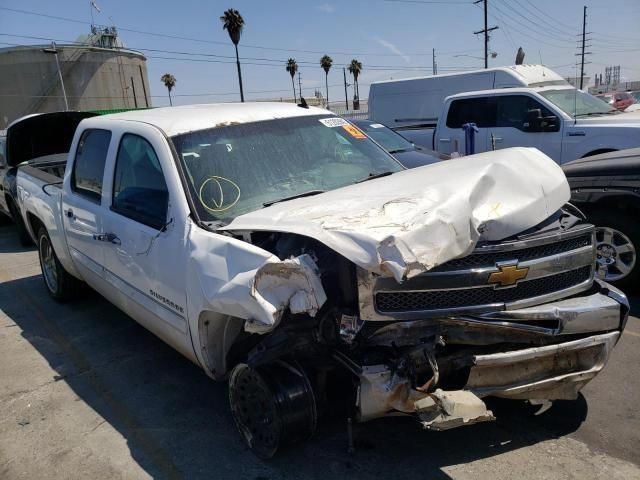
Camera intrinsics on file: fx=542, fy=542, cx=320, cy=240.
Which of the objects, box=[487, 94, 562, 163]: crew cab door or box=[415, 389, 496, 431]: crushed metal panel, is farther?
box=[487, 94, 562, 163]: crew cab door

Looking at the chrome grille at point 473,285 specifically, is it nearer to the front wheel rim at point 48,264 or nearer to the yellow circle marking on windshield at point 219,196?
the yellow circle marking on windshield at point 219,196

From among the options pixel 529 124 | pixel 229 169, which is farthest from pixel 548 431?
pixel 529 124

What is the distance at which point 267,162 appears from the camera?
3.56 metres

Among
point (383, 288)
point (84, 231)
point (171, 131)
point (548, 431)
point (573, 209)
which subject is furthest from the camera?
point (84, 231)

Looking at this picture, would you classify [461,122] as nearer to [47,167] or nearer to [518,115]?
[518,115]

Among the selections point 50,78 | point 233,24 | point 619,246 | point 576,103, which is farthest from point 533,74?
point 50,78

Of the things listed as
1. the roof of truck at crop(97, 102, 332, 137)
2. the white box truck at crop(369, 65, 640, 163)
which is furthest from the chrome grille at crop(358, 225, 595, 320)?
the white box truck at crop(369, 65, 640, 163)

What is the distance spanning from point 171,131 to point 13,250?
6.78m

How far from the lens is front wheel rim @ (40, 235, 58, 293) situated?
5.76 metres

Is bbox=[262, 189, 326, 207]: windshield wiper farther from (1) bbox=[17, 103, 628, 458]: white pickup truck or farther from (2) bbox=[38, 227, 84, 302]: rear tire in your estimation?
(2) bbox=[38, 227, 84, 302]: rear tire

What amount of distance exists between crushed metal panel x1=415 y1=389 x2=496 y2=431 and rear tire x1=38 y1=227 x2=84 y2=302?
4.39 m

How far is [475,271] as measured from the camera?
2498mm

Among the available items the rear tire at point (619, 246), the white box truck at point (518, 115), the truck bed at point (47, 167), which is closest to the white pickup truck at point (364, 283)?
the rear tire at point (619, 246)

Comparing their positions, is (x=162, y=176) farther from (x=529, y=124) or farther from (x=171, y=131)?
(x=529, y=124)
